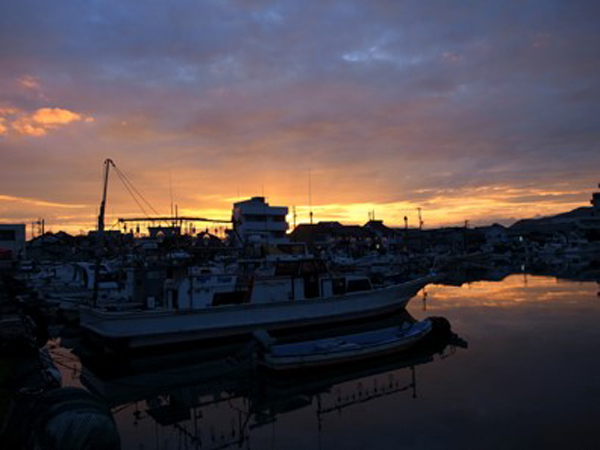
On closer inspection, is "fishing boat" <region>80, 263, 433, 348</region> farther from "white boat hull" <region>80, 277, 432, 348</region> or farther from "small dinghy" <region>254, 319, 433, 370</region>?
"small dinghy" <region>254, 319, 433, 370</region>

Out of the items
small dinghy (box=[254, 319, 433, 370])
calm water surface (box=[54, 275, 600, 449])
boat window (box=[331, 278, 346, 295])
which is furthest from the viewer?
boat window (box=[331, 278, 346, 295])

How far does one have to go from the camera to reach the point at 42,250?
8081 cm

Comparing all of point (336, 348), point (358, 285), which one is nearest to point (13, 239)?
point (358, 285)

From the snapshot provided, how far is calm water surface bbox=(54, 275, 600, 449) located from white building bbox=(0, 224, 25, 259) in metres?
54.3

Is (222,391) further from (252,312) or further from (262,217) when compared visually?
(262,217)

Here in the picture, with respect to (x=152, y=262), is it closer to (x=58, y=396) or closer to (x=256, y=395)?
(x=256, y=395)

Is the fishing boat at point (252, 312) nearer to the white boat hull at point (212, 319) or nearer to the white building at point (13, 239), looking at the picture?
the white boat hull at point (212, 319)

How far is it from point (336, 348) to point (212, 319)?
657 centimetres

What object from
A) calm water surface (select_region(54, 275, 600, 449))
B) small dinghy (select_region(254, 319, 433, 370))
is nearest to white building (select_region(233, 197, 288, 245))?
calm water surface (select_region(54, 275, 600, 449))

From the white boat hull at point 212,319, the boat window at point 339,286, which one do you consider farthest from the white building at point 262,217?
the white boat hull at point 212,319

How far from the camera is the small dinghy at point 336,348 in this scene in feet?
58.7

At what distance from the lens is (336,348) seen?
18.9 metres

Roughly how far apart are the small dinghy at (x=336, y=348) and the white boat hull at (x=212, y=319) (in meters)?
3.67

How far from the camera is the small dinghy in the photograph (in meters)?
17.9
